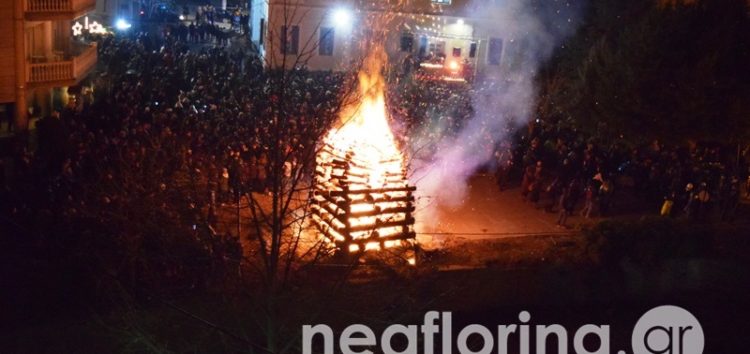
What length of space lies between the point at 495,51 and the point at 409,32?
5.06 metres

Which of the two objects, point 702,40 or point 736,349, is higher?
point 702,40

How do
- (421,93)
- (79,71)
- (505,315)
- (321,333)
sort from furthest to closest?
(421,93) → (79,71) → (505,315) → (321,333)

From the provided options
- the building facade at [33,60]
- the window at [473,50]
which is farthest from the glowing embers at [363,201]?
the window at [473,50]

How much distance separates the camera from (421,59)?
35625mm

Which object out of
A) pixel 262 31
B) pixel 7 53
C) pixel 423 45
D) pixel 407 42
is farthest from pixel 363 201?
pixel 262 31

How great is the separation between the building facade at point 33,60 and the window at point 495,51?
20.8 metres

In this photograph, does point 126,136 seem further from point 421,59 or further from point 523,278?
point 421,59

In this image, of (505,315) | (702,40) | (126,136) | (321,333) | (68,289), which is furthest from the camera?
(702,40)

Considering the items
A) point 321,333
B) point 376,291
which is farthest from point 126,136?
point 321,333

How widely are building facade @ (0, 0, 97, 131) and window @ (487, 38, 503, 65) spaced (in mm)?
20763

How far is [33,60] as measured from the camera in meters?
22.5

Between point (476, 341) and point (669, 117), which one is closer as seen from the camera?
point (476, 341)

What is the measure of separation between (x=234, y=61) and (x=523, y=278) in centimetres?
2110

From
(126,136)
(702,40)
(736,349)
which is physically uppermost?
(702,40)
